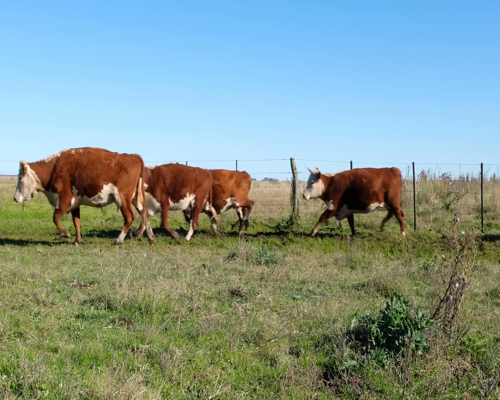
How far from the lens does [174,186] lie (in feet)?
49.6

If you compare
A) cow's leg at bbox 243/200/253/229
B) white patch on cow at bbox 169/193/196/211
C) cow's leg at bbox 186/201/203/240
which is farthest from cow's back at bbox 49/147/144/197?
cow's leg at bbox 243/200/253/229

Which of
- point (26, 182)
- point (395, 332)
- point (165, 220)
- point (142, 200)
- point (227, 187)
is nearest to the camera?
point (395, 332)

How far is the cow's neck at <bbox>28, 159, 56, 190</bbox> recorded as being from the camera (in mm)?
13516

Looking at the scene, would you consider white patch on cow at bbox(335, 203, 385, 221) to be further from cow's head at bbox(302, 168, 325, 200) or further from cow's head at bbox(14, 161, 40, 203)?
cow's head at bbox(14, 161, 40, 203)

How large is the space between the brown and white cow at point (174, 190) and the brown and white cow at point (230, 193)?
1.04m

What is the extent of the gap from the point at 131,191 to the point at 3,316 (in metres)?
7.68

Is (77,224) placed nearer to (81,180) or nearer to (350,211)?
(81,180)

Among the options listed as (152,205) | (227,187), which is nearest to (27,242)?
(152,205)

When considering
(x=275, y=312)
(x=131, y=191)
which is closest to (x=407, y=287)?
(x=275, y=312)

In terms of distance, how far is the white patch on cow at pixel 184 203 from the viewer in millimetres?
15234

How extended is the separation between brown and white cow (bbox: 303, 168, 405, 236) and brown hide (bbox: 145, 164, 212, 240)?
10.3ft

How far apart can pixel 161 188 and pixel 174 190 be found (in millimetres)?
326

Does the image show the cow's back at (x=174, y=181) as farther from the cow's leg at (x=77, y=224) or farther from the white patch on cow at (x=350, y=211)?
the white patch on cow at (x=350, y=211)

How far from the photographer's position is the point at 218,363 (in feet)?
17.3
